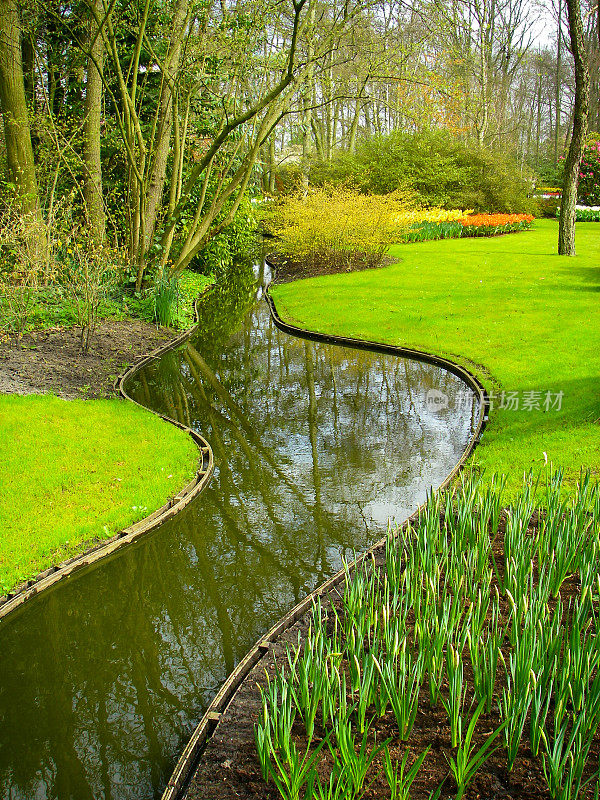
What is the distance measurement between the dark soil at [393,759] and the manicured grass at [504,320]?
2519 millimetres

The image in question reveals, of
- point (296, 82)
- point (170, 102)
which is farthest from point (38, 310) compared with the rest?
Result: point (296, 82)

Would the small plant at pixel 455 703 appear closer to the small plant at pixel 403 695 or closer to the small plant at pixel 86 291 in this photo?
the small plant at pixel 403 695

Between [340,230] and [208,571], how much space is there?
13.5 meters

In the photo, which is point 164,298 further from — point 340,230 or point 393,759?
point 393,759

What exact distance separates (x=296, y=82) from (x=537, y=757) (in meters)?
11.7

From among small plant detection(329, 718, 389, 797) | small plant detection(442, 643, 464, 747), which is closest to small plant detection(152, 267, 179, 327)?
small plant detection(442, 643, 464, 747)

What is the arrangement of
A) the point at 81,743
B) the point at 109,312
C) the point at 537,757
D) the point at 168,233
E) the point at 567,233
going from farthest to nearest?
1. the point at 567,233
2. the point at 168,233
3. the point at 109,312
4. the point at 81,743
5. the point at 537,757

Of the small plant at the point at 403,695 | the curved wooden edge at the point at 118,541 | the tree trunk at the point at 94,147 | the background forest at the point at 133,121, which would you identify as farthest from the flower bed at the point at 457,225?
the small plant at the point at 403,695

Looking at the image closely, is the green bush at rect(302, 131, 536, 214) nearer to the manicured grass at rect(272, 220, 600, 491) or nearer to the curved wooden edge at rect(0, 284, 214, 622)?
the manicured grass at rect(272, 220, 600, 491)

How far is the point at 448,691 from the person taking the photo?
3.03 m

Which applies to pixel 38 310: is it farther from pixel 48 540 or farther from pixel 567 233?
pixel 567 233

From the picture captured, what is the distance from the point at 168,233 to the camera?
12234 millimetres

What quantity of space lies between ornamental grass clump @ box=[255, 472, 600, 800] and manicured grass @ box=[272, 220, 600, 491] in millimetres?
1526

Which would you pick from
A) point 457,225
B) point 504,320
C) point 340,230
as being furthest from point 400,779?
point 457,225
